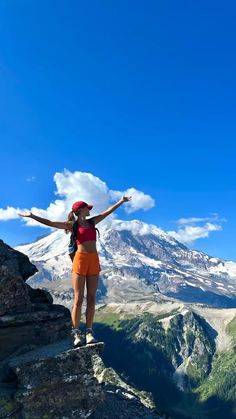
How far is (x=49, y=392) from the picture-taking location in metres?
16.5

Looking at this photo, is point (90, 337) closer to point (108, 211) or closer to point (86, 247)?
point (86, 247)

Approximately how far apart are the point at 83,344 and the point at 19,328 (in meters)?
3.31

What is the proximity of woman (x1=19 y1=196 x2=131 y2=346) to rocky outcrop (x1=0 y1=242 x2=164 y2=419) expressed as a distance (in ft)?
4.06

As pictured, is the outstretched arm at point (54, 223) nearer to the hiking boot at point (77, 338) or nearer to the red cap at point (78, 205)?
the red cap at point (78, 205)

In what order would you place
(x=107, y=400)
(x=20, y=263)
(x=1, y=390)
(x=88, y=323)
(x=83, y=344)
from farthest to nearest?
(x=20, y=263), (x=107, y=400), (x=88, y=323), (x=83, y=344), (x=1, y=390)

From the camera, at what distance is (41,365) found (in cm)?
1647

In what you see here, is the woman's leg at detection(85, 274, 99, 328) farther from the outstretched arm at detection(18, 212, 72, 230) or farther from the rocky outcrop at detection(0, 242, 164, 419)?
the outstretched arm at detection(18, 212, 72, 230)

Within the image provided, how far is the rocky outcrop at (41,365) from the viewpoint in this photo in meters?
16.3

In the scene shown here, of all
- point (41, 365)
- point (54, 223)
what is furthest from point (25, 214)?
point (41, 365)

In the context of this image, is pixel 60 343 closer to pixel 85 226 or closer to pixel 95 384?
pixel 95 384

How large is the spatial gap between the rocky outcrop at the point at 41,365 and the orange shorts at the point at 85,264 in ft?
9.46

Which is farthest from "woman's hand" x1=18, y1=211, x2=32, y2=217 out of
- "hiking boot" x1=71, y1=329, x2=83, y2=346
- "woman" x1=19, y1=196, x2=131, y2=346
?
"hiking boot" x1=71, y1=329, x2=83, y2=346

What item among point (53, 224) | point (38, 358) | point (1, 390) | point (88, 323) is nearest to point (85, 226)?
point (53, 224)

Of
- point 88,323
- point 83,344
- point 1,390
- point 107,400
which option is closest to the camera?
point 1,390
